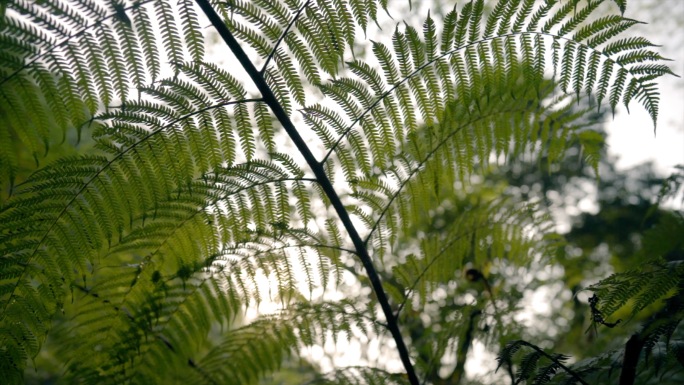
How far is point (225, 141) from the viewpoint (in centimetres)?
105

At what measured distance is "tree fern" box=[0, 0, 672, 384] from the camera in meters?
0.87

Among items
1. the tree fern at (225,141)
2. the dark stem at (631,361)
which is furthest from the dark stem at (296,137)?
the dark stem at (631,361)

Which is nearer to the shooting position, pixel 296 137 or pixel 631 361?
pixel 631 361

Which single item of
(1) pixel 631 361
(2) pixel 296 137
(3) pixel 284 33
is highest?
(3) pixel 284 33

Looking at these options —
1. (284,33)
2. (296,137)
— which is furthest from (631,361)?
(284,33)

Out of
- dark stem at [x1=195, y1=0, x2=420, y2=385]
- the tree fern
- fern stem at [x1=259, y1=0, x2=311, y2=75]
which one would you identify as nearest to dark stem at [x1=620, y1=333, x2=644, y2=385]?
the tree fern

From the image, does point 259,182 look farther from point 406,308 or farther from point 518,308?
point 518,308

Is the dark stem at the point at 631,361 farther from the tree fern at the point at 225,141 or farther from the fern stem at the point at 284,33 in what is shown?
the fern stem at the point at 284,33

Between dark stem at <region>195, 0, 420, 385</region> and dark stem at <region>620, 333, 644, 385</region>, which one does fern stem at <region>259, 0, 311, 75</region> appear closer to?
dark stem at <region>195, 0, 420, 385</region>

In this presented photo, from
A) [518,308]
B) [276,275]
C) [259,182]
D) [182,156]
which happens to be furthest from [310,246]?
[518,308]

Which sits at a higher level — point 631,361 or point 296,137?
point 296,137

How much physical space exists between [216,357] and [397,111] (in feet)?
2.73

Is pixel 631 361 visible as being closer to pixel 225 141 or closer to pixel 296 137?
pixel 296 137

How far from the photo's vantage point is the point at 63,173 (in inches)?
38.0
